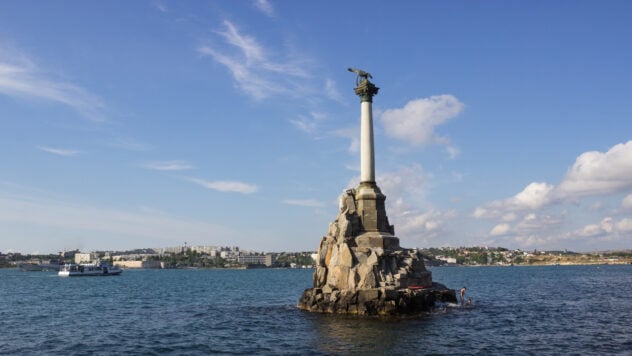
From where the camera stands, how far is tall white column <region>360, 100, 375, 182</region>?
43438 millimetres

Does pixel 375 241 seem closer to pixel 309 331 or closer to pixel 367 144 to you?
pixel 367 144

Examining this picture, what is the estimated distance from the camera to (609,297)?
177ft

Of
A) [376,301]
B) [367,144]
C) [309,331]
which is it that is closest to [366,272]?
[376,301]

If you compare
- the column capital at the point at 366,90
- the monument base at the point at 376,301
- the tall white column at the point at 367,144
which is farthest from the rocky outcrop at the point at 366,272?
the column capital at the point at 366,90

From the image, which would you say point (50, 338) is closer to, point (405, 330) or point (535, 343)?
point (405, 330)

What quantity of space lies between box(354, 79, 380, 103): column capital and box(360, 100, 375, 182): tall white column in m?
0.41

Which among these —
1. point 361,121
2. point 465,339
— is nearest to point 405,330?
point 465,339

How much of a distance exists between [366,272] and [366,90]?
14740 millimetres

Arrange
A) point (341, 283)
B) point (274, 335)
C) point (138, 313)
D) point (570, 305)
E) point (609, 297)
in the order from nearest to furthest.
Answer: point (274, 335) → point (341, 283) → point (138, 313) → point (570, 305) → point (609, 297)

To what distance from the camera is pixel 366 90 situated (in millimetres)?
43812

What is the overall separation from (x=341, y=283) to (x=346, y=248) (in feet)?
8.53

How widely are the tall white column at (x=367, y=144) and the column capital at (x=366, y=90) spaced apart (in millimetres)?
410

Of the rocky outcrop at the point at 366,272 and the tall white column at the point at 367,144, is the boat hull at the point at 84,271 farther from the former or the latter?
the tall white column at the point at 367,144

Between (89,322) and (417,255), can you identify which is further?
(417,255)
